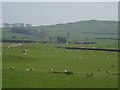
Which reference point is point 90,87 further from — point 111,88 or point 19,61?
point 19,61

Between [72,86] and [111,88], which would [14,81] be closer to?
[72,86]

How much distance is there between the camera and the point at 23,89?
2331 cm

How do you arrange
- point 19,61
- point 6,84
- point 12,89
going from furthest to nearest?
point 19,61 < point 6,84 < point 12,89

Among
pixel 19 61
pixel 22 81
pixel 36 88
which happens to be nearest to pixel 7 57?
pixel 19 61

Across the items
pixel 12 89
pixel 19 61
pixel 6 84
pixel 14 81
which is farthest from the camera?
pixel 19 61

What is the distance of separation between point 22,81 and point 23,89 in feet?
12.6

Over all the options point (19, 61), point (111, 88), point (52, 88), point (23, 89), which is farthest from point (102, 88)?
point (19, 61)

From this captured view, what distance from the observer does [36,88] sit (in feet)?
78.2

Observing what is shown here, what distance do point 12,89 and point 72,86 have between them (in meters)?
4.62

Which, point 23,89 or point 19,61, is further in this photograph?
point 19,61

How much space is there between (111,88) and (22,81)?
686 centimetres

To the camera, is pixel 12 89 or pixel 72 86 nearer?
pixel 12 89

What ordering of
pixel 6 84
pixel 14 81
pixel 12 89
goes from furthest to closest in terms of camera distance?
pixel 14 81
pixel 6 84
pixel 12 89

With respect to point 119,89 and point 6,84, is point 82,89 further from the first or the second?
point 6,84
